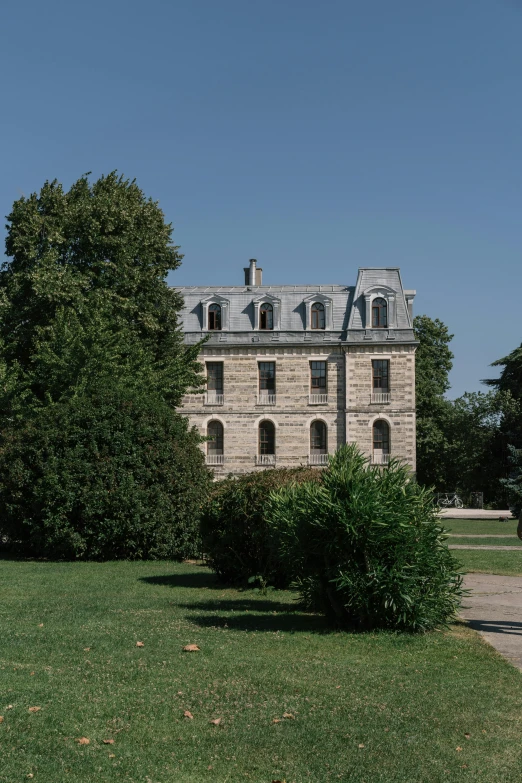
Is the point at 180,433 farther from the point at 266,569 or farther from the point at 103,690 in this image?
the point at 103,690

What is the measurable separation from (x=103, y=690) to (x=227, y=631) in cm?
297

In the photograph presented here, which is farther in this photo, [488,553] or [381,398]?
[381,398]

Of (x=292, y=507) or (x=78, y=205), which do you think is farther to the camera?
(x=78, y=205)

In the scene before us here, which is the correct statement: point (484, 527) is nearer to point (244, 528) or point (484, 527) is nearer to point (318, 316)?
point (318, 316)

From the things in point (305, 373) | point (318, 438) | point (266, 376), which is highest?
point (305, 373)

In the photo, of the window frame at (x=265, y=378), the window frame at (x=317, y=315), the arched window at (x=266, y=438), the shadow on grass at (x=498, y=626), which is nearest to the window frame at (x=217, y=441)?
the arched window at (x=266, y=438)

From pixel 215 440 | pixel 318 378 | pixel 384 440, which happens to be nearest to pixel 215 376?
pixel 215 440

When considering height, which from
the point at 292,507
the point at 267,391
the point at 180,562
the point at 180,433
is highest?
the point at 267,391

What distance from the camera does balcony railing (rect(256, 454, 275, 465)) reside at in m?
48.9

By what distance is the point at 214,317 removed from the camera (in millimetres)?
50500

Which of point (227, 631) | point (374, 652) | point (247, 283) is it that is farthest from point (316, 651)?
point (247, 283)

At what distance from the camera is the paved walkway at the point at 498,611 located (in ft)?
31.0

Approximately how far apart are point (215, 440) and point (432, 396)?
55.9 feet

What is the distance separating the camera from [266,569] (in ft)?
45.1
